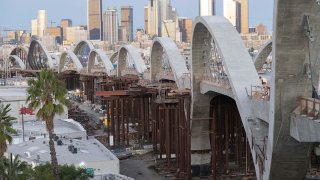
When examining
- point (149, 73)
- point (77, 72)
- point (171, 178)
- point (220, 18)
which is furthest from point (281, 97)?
point (77, 72)

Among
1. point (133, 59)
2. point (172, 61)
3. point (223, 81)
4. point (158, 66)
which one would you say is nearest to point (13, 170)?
point (223, 81)

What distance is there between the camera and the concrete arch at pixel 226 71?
41875 millimetres

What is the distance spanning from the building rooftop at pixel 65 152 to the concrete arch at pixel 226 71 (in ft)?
36.4

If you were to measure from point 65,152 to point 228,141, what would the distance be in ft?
57.1

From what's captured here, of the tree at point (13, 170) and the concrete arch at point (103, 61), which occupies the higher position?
the concrete arch at point (103, 61)

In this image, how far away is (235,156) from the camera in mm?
59094

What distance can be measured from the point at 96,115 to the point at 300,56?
79.3 m

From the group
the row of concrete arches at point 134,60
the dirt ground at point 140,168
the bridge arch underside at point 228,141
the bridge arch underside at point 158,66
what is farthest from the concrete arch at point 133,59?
the bridge arch underside at point 228,141

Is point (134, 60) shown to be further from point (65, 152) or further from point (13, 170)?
point (13, 170)

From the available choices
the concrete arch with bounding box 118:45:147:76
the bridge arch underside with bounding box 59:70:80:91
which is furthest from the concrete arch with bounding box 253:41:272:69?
the bridge arch underside with bounding box 59:70:80:91

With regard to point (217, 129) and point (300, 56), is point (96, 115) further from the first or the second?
point (300, 56)

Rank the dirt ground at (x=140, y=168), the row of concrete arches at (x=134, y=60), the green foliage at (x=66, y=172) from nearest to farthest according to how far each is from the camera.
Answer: the green foliage at (x=66, y=172), the dirt ground at (x=140, y=168), the row of concrete arches at (x=134, y=60)

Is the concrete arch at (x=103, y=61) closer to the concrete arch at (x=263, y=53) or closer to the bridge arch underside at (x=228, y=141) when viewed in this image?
the concrete arch at (x=263, y=53)

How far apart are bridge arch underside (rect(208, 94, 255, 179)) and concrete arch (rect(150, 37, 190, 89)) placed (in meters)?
5.44
